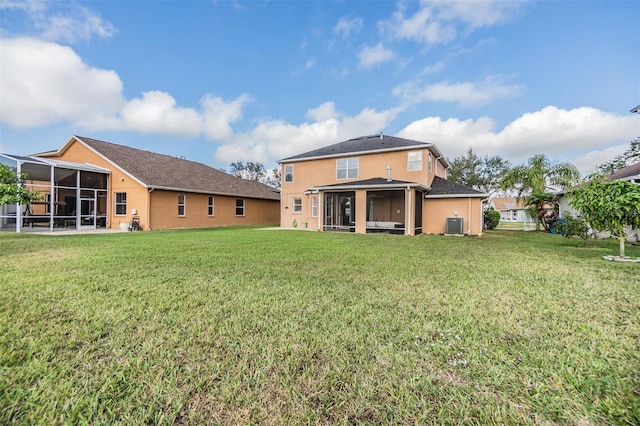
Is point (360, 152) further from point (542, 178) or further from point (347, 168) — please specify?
point (542, 178)

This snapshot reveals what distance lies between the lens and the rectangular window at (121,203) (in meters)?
17.2

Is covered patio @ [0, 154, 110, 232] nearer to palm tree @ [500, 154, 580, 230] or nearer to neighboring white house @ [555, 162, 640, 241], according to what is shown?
neighboring white house @ [555, 162, 640, 241]

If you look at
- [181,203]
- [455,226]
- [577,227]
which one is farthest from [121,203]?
[577,227]

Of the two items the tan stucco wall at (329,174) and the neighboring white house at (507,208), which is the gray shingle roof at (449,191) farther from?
the neighboring white house at (507,208)

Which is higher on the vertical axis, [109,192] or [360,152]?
[360,152]

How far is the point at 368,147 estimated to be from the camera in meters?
18.3

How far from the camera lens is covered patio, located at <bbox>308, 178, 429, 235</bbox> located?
49.0 feet

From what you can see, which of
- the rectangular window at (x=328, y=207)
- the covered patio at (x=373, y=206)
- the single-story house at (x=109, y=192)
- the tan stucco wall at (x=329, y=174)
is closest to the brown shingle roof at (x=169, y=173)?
the single-story house at (x=109, y=192)

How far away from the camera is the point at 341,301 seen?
3773 mm

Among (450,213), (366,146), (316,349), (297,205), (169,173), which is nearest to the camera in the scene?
(316,349)

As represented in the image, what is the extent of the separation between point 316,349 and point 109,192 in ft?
66.9

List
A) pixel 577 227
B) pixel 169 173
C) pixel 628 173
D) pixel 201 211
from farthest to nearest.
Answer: pixel 201 211
pixel 169 173
pixel 628 173
pixel 577 227

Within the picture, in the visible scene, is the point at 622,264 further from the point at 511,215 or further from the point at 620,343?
the point at 511,215

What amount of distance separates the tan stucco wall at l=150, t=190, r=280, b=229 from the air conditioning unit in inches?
630
